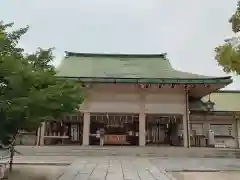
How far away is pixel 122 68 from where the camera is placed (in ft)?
74.1

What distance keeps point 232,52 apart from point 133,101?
29.8 ft

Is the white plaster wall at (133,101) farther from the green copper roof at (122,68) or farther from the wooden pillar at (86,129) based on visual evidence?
the green copper roof at (122,68)

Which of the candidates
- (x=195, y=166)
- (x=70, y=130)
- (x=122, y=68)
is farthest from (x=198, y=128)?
(x=195, y=166)

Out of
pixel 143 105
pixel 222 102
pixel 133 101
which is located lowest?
pixel 143 105

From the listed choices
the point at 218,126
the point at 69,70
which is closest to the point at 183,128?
the point at 218,126

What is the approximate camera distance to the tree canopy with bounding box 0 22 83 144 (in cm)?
658

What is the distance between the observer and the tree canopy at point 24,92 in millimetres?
6582

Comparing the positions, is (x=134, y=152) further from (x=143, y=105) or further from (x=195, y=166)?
(x=195, y=166)

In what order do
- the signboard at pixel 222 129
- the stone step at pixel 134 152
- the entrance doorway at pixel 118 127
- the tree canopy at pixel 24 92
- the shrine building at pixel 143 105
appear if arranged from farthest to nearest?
the signboard at pixel 222 129, the entrance doorway at pixel 118 127, the shrine building at pixel 143 105, the stone step at pixel 134 152, the tree canopy at pixel 24 92

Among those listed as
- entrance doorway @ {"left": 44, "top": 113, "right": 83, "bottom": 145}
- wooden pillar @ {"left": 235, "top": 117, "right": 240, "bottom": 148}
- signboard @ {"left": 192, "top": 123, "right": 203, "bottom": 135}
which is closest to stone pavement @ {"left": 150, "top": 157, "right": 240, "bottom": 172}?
signboard @ {"left": 192, "top": 123, "right": 203, "bottom": 135}

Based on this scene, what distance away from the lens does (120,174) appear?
881cm

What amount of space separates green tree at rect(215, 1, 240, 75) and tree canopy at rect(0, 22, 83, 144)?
19.7ft

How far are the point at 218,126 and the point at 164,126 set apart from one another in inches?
167

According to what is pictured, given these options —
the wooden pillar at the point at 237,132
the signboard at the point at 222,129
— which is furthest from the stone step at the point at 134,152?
the signboard at the point at 222,129
